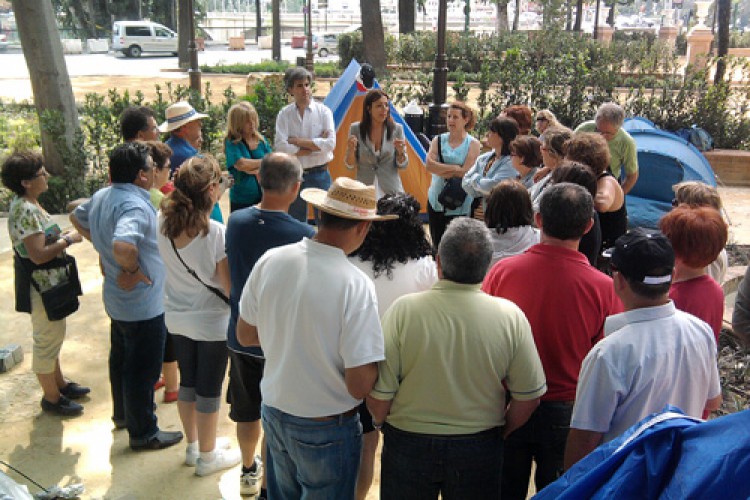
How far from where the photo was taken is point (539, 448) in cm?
287

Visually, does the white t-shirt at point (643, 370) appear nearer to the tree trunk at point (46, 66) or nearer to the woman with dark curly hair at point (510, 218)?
the woman with dark curly hair at point (510, 218)

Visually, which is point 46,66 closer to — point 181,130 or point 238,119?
point 238,119

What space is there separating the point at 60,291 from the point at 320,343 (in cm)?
239

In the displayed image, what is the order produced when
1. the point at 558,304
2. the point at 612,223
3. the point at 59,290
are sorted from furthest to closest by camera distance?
the point at 612,223 → the point at 59,290 → the point at 558,304

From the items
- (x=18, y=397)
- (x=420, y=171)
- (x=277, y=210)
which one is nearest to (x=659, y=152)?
(x=420, y=171)

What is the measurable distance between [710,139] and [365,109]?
7355 millimetres

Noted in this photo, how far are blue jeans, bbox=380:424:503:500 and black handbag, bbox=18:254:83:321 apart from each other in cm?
250

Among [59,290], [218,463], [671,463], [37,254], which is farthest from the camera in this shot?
[59,290]

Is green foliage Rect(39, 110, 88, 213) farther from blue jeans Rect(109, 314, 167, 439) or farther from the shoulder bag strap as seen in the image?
the shoulder bag strap

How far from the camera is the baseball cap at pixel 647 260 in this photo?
2.35 metres

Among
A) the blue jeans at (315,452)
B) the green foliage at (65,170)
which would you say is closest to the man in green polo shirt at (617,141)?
the blue jeans at (315,452)

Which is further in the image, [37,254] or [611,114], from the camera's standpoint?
[611,114]

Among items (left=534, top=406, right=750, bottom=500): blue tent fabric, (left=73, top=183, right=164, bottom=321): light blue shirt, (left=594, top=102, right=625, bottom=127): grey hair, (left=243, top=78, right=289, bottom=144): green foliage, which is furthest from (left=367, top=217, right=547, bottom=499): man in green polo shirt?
(left=243, top=78, right=289, bottom=144): green foliage

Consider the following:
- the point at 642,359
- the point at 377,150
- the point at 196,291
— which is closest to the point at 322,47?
the point at 377,150
